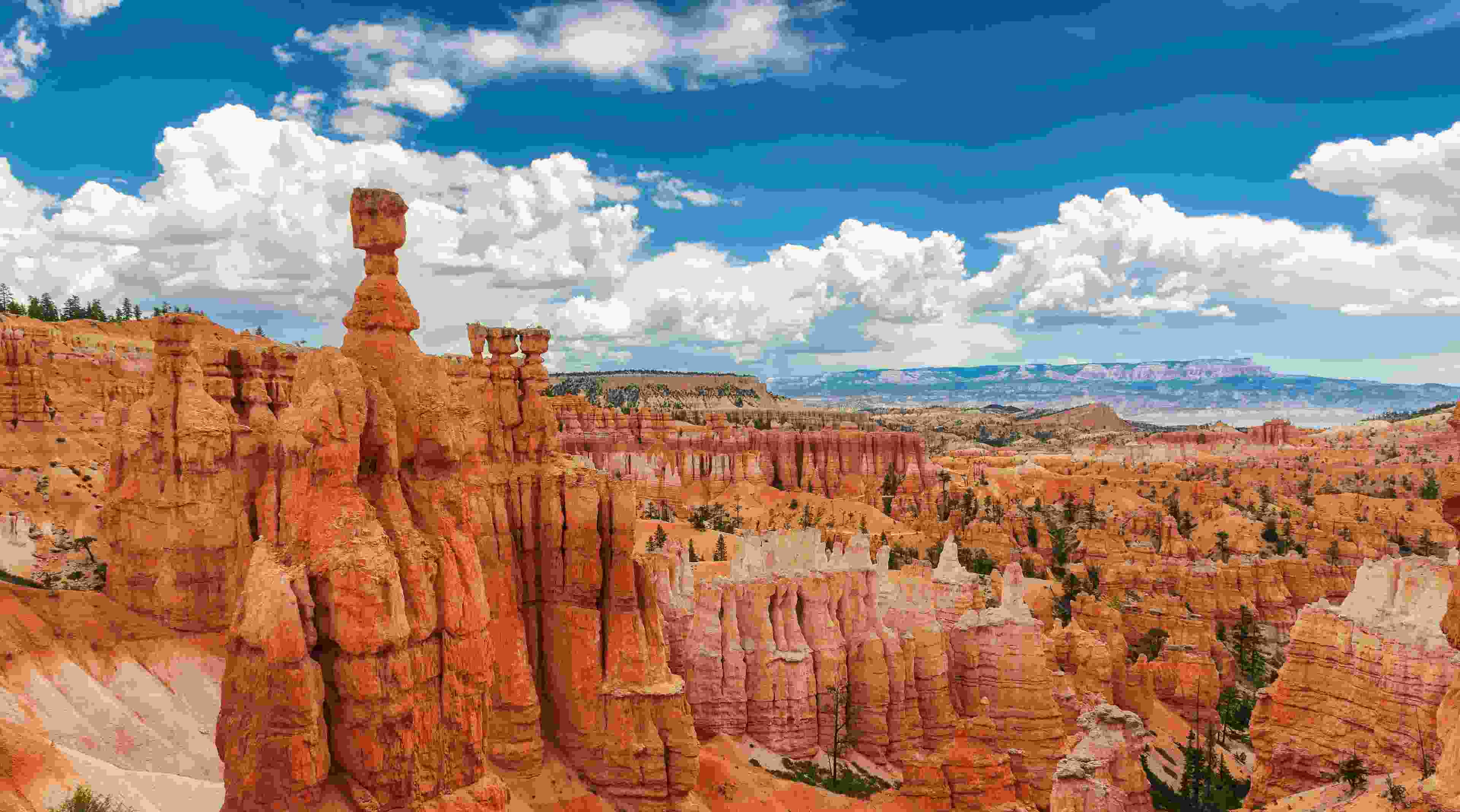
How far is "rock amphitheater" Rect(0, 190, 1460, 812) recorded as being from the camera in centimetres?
1383

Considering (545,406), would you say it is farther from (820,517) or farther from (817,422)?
(817,422)

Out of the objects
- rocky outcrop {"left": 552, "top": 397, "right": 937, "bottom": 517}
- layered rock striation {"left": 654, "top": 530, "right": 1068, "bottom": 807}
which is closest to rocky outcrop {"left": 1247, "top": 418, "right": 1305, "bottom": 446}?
rocky outcrop {"left": 552, "top": 397, "right": 937, "bottom": 517}

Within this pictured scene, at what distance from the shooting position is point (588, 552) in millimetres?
22625

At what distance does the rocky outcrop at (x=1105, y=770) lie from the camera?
81.8 ft

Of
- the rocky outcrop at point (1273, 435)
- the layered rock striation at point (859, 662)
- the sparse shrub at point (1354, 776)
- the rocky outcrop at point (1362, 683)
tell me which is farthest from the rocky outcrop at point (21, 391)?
the rocky outcrop at point (1273, 435)

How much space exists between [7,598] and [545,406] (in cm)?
1601

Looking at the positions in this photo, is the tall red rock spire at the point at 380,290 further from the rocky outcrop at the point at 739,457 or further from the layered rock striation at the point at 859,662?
the rocky outcrop at the point at 739,457

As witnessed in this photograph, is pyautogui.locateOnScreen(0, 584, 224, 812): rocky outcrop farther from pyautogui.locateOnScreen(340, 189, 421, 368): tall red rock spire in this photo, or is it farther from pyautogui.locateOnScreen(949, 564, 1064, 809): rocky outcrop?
pyautogui.locateOnScreen(949, 564, 1064, 809): rocky outcrop


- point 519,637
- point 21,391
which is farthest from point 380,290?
point 21,391

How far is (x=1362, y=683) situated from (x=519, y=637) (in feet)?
90.3

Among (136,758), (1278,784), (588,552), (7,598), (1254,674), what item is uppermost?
(588,552)

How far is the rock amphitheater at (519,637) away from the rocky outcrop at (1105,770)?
125 mm

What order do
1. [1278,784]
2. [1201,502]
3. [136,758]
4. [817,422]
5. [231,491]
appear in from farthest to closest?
[817,422], [1201,502], [1278,784], [231,491], [136,758]

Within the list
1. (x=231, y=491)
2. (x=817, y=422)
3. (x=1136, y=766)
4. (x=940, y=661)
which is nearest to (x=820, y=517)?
(x=940, y=661)
